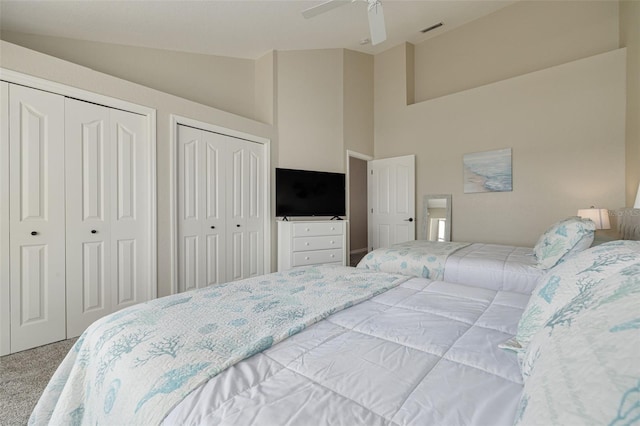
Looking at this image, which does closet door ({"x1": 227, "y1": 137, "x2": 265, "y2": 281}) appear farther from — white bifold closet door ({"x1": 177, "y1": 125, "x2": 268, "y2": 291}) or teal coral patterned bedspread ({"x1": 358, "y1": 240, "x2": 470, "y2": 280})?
teal coral patterned bedspread ({"x1": 358, "y1": 240, "x2": 470, "y2": 280})

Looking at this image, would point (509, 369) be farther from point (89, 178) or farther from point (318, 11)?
point (89, 178)

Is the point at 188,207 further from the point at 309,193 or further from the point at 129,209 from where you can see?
the point at 309,193

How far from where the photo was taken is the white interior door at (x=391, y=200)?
179 inches

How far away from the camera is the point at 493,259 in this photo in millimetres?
2262

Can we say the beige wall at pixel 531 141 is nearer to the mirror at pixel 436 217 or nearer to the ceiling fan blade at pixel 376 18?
the mirror at pixel 436 217

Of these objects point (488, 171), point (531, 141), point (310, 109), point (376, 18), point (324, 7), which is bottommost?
Result: point (488, 171)

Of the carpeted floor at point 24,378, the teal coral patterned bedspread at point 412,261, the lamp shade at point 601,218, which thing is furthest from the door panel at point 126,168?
the lamp shade at point 601,218

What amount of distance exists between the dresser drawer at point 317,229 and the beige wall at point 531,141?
1.39 meters

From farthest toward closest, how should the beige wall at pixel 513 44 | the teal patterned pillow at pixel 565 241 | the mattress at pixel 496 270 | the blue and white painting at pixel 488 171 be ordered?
the blue and white painting at pixel 488 171 < the beige wall at pixel 513 44 < the mattress at pixel 496 270 < the teal patterned pillow at pixel 565 241

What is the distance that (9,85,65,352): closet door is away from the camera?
2.10 m

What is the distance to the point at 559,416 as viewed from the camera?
1.16ft

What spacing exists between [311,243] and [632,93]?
3.77 m

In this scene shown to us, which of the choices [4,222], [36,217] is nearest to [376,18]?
[36,217]

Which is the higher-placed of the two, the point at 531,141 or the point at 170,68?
the point at 170,68
